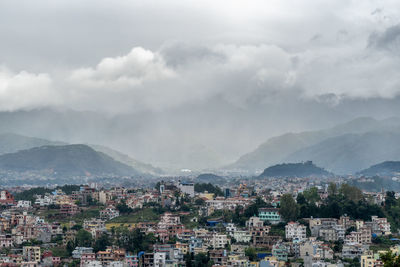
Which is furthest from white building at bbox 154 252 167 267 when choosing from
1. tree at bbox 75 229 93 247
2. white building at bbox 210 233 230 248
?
tree at bbox 75 229 93 247

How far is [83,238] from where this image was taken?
59406 mm

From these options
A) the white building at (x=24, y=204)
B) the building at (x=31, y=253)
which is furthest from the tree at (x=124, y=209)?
the building at (x=31, y=253)

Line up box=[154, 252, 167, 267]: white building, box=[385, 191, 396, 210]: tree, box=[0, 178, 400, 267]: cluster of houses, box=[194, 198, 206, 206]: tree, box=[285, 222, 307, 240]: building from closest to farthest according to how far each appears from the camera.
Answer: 1. box=[154, 252, 167, 267]: white building
2. box=[0, 178, 400, 267]: cluster of houses
3. box=[285, 222, 307, 240]: building
4. box=[385, 191, 396, 210]: tree
5. box=[194, 198, 206, 206]: tree

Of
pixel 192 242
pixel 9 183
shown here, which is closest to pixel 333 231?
pixel 192 242

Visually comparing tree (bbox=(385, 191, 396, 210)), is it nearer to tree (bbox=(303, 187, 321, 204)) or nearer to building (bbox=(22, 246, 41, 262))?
tree (bbox=(303, 187, 321, 204))

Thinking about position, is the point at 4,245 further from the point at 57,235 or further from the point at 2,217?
the point at 2,217

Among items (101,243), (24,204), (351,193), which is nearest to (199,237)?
(101,243)

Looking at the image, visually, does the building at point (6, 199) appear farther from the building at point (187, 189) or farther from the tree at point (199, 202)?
the tree at point (199, 202)

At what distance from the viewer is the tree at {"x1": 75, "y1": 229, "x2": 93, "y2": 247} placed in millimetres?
58344

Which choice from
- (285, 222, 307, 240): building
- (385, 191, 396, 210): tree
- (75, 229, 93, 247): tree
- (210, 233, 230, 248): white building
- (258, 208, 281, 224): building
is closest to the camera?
(210, 233, 230, 248): white building

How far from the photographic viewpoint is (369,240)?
58781mm

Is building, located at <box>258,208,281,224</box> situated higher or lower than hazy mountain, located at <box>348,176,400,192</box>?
lower

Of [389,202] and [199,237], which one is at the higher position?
[389,202]

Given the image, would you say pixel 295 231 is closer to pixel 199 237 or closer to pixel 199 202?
pixel 199 237
